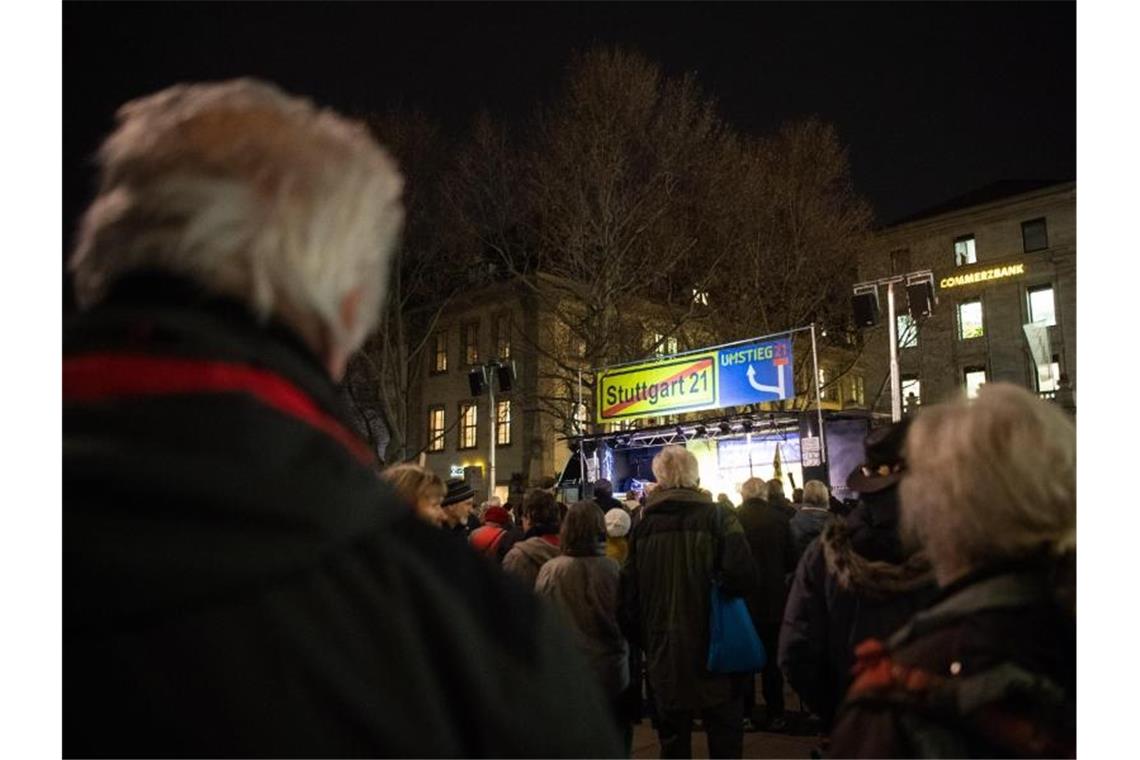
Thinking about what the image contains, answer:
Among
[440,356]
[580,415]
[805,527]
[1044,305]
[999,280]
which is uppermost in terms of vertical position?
[440,356]

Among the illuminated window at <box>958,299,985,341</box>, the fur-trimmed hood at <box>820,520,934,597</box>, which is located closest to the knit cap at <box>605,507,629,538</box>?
the fur-trimmed hood at <box>820,520,934,597</box>

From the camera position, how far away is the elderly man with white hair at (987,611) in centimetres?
125

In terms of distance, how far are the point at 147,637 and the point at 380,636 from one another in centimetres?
21

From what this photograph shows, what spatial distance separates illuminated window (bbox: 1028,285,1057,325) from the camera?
4.62 meters

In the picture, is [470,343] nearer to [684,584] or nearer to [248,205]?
[684,584]

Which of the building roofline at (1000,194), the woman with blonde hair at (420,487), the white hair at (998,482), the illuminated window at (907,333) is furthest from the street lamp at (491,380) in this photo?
the white hair at (998,482)

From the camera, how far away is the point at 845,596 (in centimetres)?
279

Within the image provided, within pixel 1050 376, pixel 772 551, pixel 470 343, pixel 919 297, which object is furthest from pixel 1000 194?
pixel 470 343

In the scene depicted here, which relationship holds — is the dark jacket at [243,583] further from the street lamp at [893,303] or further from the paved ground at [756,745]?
the street lamp at [893,303]

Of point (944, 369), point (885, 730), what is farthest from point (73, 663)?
point (944, 369)

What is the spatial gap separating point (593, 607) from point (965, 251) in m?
6.73

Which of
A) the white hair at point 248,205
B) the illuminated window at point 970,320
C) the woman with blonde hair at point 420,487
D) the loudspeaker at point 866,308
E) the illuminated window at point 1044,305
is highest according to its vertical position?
the loudspeaker at point 866,308

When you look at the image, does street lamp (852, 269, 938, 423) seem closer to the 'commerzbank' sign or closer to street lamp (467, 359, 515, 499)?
the 'commerzbank' sign
